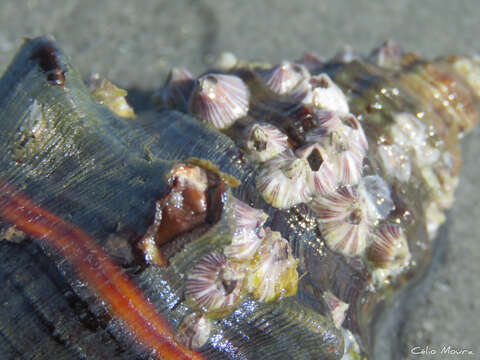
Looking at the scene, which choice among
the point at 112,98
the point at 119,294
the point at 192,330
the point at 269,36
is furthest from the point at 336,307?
the point at 269,36

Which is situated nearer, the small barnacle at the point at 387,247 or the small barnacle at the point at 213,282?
the small barnacle at the point at 213,282

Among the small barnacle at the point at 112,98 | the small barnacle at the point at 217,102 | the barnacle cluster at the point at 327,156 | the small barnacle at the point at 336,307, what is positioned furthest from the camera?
the small barnacle at the point at 112,98

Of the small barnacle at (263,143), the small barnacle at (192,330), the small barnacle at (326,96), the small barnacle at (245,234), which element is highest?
the small barnacle at (326,96)

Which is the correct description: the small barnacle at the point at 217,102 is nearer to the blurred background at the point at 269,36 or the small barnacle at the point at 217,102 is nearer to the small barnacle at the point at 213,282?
the small barnacle at the point at 213,282

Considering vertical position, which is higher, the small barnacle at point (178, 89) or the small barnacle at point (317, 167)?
the small barnacle at point (178, 89)

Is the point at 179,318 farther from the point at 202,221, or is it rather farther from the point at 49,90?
the point at 49,90

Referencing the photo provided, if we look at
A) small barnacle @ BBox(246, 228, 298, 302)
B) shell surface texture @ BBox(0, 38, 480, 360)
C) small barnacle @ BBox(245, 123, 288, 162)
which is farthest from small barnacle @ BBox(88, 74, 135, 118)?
small barnacle @ BBox(246, 228, 298, 302)

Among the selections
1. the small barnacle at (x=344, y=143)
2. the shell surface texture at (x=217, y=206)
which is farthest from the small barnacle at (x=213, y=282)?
the small barnacle at (x=344, y=143)

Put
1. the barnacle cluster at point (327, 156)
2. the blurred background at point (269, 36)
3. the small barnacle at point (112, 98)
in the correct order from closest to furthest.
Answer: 1. the barnacle cluster at point (327, 156)
2. the small barnacle at point (112, 98)
3. the blurred background at point (269, 36)
